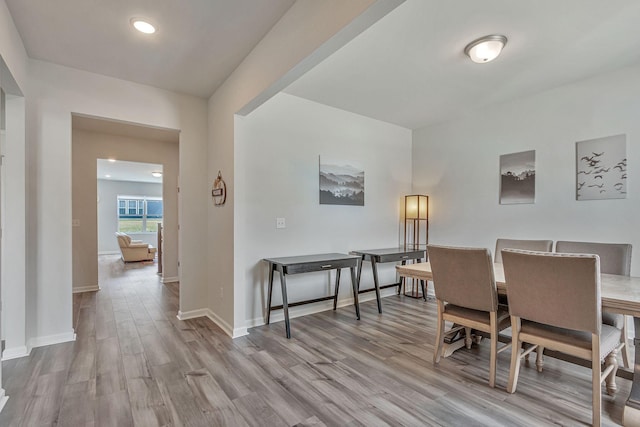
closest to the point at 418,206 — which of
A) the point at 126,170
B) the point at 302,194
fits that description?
the point at 302,194

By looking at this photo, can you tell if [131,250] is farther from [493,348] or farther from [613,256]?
[613,256]

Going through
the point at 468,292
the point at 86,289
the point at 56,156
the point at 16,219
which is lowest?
the point at 86,289

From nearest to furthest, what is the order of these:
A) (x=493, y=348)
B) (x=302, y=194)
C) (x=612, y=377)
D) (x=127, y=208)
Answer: (x=612, y=377) < (x=493, y=348) < (x=302, y=194) < (x=127, y=208)

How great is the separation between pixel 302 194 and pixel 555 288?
2641 millimetres

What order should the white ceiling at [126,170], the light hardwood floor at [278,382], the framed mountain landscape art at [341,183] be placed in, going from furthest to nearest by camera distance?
the white ceiling at [126,170] < the framed mountain landscape art at [341,183] < the light hardwood floor at [278,382]

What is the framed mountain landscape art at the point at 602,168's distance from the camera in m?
3.05

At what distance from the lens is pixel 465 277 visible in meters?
2.26

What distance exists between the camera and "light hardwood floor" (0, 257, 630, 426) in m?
1.82

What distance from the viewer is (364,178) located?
14.5ft

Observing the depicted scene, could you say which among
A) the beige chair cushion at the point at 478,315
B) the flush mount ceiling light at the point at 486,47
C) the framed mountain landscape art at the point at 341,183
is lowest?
the beige chair cushion at the point at 478,315

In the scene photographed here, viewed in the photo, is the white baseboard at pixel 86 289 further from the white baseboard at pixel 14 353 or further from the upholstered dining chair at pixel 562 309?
the upholstered dining chair at pixel 562 309

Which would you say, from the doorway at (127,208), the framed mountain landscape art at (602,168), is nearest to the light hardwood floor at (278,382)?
the framed mountain landscape art at (602,168)

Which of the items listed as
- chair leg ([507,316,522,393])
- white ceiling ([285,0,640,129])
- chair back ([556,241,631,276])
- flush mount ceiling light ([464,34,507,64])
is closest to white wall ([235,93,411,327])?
white ceiling ([285,0,640,129])

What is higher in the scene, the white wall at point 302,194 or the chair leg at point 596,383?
the white wall at point 302,194
